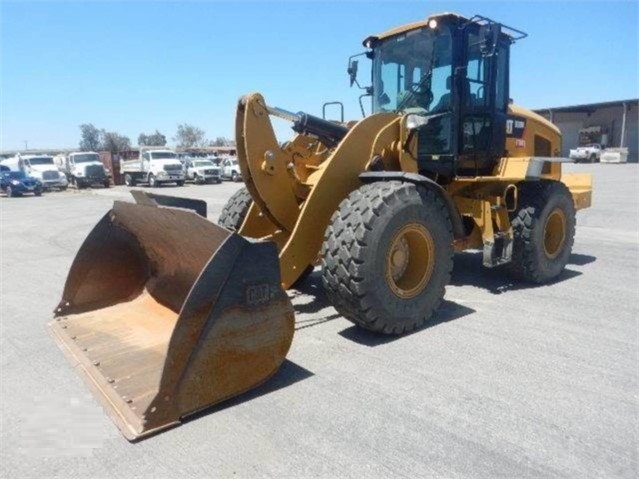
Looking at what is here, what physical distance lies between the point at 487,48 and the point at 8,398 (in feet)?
16.7

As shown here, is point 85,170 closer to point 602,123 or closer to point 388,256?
point 388,256

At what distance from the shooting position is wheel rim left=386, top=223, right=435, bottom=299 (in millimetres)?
4102

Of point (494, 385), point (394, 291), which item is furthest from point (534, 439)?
point (394, 291)

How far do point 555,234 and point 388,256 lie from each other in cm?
331

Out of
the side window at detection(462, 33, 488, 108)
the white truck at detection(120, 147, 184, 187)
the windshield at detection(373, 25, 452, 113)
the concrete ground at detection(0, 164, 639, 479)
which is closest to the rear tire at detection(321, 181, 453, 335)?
the concrete ground at detection(0, 164, 639, 479)

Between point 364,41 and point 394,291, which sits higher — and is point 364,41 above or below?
above

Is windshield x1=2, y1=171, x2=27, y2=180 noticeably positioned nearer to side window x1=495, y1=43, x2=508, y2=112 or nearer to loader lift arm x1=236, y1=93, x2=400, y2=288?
loader lift arm x1=236, y1=93, x2=400, y2=288

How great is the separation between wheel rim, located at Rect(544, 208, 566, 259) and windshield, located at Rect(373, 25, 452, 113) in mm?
2150

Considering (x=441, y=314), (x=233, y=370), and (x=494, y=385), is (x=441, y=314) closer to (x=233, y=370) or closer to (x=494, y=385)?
(x=494, y=385)

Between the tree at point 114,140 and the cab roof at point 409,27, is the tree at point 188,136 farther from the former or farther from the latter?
the cab roof at point 409,27

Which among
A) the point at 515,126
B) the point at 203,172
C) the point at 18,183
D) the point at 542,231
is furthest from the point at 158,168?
the point at 542,231

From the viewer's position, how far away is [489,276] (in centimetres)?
618

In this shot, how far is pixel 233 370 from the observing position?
9.70 ft

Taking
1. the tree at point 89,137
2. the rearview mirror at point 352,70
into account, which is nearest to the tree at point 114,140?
the tree at point 89,137
